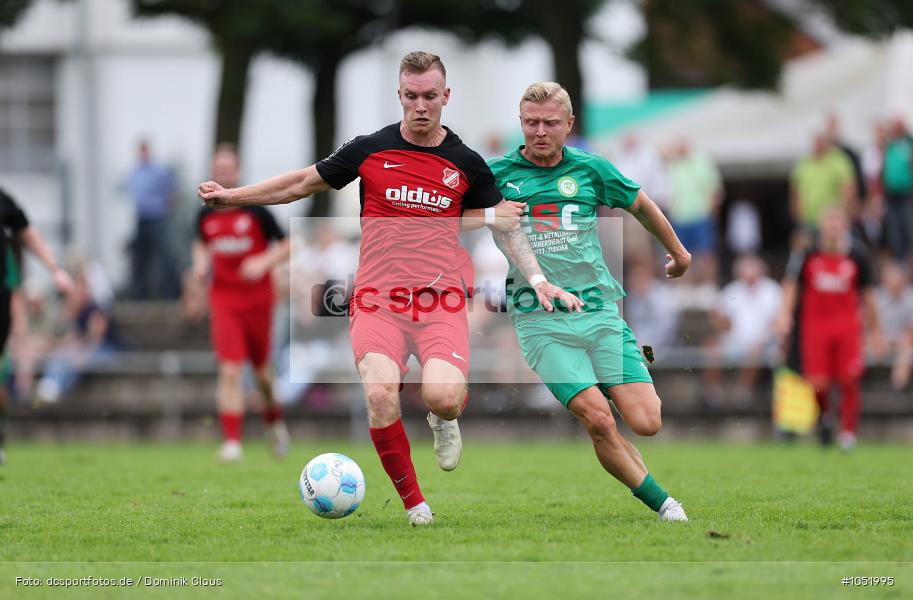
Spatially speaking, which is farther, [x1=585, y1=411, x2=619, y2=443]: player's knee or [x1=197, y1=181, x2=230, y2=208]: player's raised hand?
[x1=197, y1=181, x2=230, y2=208]: player's raised hand

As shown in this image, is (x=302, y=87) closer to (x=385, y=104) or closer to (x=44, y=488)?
(x=385, y=104)

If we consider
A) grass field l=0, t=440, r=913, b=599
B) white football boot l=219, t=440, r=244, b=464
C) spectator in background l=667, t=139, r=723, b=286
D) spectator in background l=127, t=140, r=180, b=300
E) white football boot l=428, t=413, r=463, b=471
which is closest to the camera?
grass field l=0, t=440, r=913, b=599

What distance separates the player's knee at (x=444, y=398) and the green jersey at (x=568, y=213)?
2.23 ft

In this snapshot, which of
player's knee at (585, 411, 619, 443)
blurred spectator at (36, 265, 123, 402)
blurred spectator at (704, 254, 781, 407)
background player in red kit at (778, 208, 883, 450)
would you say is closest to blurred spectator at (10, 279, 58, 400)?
blurred spectator at (36, 265, 123, 402)

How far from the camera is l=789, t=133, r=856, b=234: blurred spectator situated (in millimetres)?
20062

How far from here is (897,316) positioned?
18859mm

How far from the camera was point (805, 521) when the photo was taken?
7.98 m

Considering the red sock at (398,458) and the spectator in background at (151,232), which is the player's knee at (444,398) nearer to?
the red sock at (398,458)

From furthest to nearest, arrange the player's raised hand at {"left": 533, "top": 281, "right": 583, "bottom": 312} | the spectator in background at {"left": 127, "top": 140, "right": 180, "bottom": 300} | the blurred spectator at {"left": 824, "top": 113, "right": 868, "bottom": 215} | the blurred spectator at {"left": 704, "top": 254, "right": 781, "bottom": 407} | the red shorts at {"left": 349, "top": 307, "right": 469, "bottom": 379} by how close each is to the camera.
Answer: the spectator in background at {"left": 127, "top": 140, "right": 180, "bottom": 300} → the blurred spectator at {"left": 824, "top": 113, "right": 868, "bottom": 215} → the blurred spectator at {"left": 704, "top": 254, "right": 781, "bottom": 407} → the red shorts at {"left": 349, "top": 307, "right": 469, "bottom": 379} → the player's raised hand at {"left": 533, "top": 281, "right": 583, "bottom": 312}

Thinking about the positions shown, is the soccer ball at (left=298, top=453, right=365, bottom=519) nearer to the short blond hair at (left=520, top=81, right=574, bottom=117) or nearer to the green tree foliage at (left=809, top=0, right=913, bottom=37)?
the short blond hair at (left=520, top=81, right=574, bottom=117)

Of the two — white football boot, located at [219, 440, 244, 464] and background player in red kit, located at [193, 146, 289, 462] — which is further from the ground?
background player in red kit, located at [193, 146, 289, 462]

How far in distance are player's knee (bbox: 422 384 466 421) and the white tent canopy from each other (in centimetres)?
1755

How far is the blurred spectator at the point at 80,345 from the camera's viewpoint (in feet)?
63.7

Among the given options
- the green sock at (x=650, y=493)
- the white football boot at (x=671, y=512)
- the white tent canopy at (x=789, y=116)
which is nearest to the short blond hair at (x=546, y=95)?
the green sock at (x=650, y=493)
